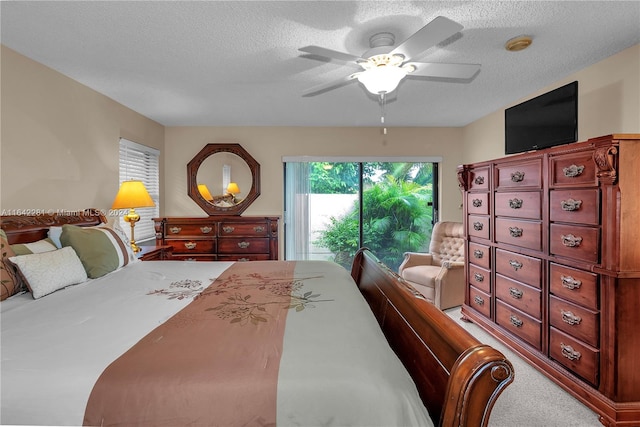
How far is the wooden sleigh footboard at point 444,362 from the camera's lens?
832 millimetres

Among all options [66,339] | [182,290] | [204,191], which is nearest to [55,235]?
[182,290]

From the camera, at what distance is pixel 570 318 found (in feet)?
7.01

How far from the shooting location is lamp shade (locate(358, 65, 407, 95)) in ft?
6.34

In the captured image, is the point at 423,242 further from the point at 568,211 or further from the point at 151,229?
the point at 151,229

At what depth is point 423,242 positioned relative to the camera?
501 cm

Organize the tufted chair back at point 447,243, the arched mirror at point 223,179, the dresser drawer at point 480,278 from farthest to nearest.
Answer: the arched mirror at point 223,179, the tufted chair back at point 447,243, the dresser drawer at point 480,278

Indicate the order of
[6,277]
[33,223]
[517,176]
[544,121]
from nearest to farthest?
[6,277]
[33,223]
[517,176]
[544,121]

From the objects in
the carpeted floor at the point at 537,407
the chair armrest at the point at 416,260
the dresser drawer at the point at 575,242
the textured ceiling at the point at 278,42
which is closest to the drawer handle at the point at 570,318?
the dresser drawer at the point at 575,242

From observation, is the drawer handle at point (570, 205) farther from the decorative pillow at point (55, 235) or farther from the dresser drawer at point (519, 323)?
the decorative pillow at point (55, 235)

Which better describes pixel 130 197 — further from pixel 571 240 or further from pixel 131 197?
pixel 571 240

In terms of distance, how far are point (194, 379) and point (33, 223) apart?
2.18 metres

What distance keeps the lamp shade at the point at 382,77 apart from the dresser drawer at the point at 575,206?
1.35 meters

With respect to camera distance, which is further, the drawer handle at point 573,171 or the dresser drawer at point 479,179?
the dresser drawer at point 479,179

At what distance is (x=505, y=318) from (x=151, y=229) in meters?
4.24
